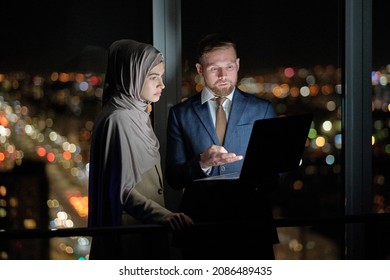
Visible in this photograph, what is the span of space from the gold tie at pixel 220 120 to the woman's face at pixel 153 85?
1.13 feet

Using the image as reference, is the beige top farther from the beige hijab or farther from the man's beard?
the man's beard

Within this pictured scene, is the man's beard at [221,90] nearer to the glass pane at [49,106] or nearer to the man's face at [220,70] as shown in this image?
the man's face at [220,70]

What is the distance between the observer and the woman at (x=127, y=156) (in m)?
3.58

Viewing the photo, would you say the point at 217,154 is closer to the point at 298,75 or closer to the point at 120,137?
the point at 120,137

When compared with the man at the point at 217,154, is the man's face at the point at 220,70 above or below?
above

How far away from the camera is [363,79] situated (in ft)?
12.9

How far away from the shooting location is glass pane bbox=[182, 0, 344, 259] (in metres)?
3.84

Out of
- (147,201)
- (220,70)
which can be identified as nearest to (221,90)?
(220,70)

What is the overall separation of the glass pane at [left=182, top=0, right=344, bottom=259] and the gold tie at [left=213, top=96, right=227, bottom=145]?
156 mm

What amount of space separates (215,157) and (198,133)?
0.17 metres

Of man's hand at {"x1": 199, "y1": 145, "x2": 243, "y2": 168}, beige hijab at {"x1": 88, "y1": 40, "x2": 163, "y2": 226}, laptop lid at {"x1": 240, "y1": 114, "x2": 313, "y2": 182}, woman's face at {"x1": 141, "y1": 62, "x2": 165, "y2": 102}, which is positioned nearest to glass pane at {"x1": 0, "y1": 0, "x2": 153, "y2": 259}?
beige hijab at {"x1": 88, "y1": 40, "x2": 163, "y2": 226}

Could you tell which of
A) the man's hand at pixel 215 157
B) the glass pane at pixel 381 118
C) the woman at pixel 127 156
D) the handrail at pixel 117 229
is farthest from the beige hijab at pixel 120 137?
the glass pane at pixel 381 118

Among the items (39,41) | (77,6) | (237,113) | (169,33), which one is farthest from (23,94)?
(237,113)
